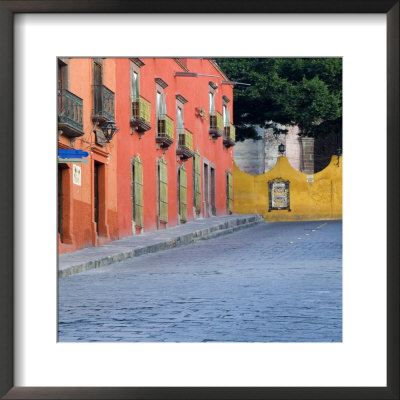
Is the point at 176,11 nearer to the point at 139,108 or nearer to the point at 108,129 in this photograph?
the point at 108,129

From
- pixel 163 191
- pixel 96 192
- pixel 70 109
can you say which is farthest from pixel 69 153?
pixel 163 191

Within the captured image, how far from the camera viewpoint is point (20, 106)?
390cm

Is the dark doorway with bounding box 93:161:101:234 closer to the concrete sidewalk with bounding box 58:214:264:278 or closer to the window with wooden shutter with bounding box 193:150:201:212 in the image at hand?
the concrete sidewalk with bounding box 58:214:264:278

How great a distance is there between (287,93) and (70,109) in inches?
886

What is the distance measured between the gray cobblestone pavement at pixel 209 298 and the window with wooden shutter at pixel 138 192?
4703mm

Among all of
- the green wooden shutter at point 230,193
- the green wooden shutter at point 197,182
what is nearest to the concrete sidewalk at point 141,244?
the green wooden shutter at point 197,182

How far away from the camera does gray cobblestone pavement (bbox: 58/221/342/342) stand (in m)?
6.81

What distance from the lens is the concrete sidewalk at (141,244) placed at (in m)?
13.9

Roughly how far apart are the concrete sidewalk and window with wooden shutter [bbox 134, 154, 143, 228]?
17.6 inches

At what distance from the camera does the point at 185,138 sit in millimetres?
27641

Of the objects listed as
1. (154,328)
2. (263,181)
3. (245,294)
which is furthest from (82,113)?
(263,181)

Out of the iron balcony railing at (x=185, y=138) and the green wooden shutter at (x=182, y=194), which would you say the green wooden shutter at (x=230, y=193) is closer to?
the iron balcony railing at (x=185, y=138)

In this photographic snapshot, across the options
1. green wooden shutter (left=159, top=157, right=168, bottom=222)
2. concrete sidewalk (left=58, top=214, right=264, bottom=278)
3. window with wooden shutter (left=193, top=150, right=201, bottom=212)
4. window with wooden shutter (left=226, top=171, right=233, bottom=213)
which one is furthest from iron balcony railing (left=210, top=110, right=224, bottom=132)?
green wooden shutter (left=159, top=157, right=168, bottom=222)

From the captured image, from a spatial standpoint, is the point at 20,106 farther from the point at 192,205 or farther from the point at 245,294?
the point at 192,205
